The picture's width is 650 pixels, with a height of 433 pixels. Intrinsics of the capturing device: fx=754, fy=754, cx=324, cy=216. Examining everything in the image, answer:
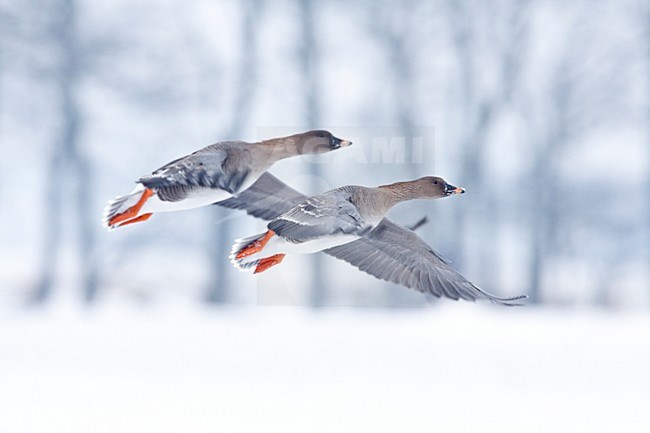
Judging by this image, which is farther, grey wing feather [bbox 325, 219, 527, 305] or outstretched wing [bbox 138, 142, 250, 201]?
grey wing feather [bbox 325, 219, 527, 305]

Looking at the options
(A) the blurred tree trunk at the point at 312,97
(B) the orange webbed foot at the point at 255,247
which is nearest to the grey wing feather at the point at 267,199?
(B) the orange webbed foot at the point at 255,247

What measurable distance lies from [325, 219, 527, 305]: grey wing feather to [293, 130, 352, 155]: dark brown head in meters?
0.10

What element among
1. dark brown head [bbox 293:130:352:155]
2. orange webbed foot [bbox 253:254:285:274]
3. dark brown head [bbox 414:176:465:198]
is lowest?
orange webbed foot [bbox 253:254:285:274]

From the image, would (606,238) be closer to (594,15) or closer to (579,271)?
(579,271)

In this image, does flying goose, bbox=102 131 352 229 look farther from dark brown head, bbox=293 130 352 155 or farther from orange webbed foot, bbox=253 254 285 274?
orange webbed foot, bbox=253 254 285 274

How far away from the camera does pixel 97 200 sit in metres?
2.82

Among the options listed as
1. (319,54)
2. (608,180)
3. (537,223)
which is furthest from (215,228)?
(608,180)

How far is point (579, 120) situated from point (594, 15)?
0.61 m

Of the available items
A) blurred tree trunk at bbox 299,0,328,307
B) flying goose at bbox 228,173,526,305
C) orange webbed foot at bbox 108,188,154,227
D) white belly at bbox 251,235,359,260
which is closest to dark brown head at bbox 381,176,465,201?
flying goose at bbox 228,173,526,305

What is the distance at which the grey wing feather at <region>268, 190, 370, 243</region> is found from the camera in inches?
25.8

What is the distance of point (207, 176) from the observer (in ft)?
2.10

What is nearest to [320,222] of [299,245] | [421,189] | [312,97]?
[299,245]

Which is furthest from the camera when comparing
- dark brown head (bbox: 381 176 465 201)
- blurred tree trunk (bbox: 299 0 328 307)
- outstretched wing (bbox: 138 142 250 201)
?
blurred tree trunk (bbox: 299 0 328 307)

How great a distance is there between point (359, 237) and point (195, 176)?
151 mm
